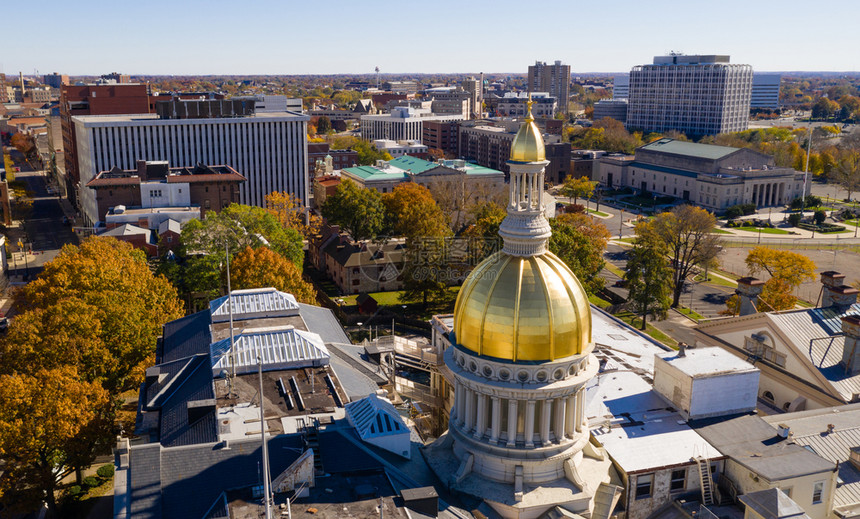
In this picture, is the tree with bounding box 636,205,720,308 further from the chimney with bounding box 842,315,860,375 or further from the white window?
the white window

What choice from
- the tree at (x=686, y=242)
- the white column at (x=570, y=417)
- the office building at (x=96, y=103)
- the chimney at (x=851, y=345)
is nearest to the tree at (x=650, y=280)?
the tree at (x=686, y=242)

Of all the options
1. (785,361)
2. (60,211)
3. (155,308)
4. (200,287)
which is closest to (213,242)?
(200,287)

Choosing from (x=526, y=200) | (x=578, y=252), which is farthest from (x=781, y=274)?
(x=526, y=200)

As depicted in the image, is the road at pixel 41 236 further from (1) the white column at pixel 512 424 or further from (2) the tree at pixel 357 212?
(1) the white column at pixel 512 424

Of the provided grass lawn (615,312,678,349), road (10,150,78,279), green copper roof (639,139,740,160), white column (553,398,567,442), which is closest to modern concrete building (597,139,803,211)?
green copper roof (639,139,740,160)

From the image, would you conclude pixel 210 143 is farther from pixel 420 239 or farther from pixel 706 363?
pixel 706 363
